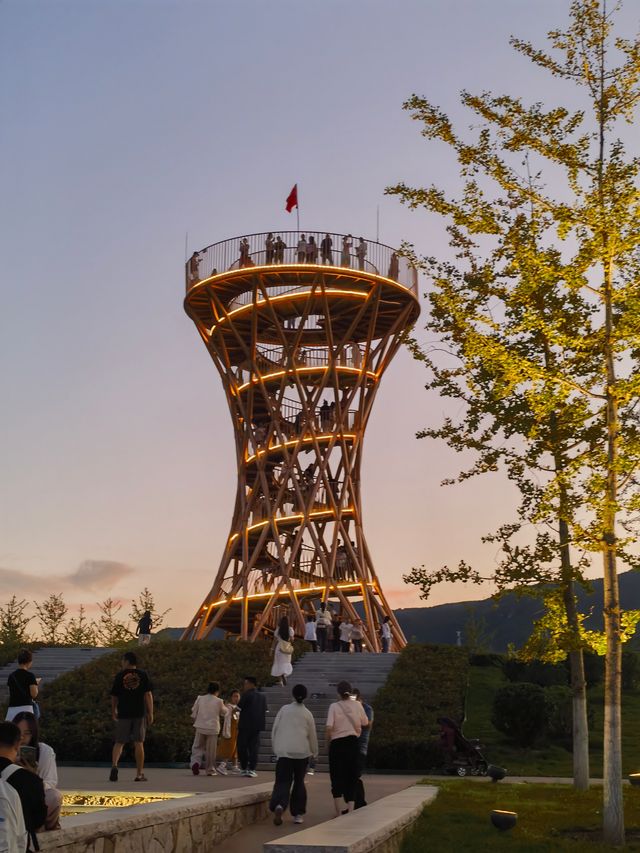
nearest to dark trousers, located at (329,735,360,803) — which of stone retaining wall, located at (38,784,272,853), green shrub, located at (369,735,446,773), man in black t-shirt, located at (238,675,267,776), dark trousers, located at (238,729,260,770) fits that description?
Result: stone retaining wall, located at (38,784,272,853)

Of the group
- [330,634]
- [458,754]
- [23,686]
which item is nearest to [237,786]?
[23,686]

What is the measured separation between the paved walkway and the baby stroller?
2.51 feet

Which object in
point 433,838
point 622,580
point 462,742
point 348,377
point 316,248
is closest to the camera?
point 433,838

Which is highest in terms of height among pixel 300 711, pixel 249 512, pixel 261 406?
pixel 261 406

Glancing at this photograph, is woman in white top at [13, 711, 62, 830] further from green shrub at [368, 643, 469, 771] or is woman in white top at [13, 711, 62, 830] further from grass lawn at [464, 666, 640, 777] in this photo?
grass lawn at [464, 666, 640, 777]

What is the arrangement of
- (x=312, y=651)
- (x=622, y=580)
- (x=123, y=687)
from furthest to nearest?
(x=622, y=580) < (x=312, y=651) < (x=123, y=687)

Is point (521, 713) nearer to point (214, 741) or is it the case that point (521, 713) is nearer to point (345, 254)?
point (214, 741)

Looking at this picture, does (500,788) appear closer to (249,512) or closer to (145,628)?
(145,628)

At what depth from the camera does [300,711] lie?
998 cm

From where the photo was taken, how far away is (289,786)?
988 cm

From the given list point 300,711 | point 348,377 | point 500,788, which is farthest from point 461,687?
point 348,377

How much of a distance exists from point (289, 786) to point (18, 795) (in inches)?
211

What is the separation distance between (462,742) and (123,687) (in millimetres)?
6321

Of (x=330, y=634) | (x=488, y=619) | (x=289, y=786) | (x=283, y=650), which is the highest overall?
(x=488, y=619)
